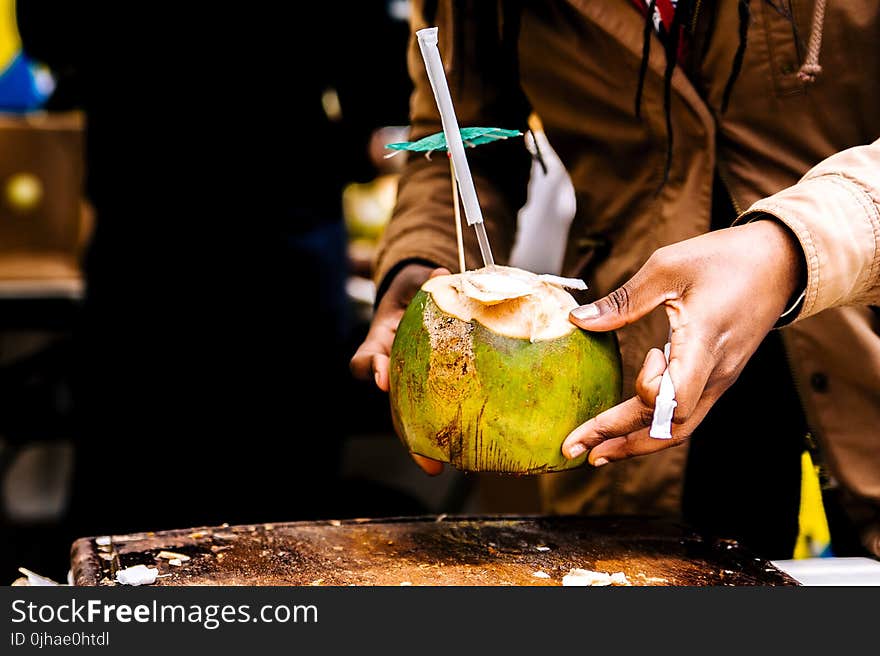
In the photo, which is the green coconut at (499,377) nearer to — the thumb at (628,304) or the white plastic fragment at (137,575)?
the thumb at (628,304)

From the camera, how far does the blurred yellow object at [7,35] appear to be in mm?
3539

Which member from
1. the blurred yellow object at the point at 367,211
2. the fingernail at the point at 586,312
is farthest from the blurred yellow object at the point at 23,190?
the fingernail at the point at 586,312

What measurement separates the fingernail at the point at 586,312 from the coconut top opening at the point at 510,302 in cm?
2

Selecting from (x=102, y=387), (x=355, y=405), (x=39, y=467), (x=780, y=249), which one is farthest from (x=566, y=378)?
(x=39, y=467)

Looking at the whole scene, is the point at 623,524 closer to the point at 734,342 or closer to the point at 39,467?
the point at 734,342

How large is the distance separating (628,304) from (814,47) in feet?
1.58

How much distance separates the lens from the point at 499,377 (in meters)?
1.20

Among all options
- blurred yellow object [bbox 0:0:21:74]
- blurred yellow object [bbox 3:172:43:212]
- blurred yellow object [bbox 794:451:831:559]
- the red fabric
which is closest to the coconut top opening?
the red fabric

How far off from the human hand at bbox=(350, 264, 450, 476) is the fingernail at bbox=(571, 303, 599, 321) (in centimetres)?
29

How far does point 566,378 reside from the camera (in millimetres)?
1209

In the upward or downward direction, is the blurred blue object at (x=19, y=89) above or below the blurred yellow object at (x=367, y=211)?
above

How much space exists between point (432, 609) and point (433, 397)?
0.95ft

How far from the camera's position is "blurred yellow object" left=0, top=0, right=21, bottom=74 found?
3539 mm

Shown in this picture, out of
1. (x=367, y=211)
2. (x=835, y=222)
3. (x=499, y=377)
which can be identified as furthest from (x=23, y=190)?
(x=835, y=222)
